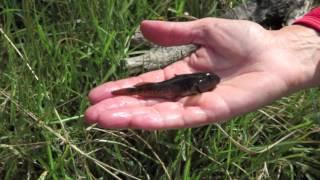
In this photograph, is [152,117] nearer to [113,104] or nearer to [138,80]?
[113,104]

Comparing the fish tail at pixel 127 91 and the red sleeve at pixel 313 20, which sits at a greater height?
the red sleeve at pixel 313 20

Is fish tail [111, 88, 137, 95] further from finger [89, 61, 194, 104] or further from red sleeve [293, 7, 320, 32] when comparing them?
red sleeve [293, 7, 320, 32]

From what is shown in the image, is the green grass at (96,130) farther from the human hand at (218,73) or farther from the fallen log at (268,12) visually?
the fallen log at (268,12)

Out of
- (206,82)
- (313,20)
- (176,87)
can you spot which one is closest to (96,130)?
(176,87)

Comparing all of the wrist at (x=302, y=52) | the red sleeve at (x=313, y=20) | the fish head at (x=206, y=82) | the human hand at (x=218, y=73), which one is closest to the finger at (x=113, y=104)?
the human hand at (x=218, y=73)

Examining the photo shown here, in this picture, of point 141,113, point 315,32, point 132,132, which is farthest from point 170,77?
point 315,32

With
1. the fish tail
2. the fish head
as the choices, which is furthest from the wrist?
the fish tail

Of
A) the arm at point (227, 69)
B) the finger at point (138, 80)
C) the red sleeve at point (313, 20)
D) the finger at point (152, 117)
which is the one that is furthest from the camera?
Answer: the red sleeve at point (313, 20)
